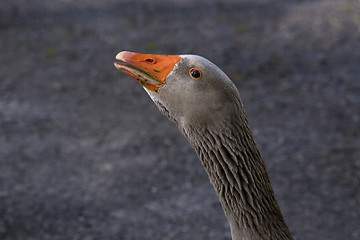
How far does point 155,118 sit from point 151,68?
4452 millimetres

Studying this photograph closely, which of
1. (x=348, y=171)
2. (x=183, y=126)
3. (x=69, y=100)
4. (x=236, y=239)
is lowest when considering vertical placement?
(x=236, y=239)

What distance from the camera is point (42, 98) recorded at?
7.94 m

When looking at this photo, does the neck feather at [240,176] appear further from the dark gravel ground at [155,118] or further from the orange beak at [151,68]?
the dark gravel ground at [155,118]

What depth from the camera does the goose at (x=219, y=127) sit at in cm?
276

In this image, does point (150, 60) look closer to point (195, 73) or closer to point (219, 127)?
point (195, 73)

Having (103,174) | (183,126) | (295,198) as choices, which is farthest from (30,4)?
(183,126)

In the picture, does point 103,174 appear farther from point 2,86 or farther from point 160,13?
point 160,13

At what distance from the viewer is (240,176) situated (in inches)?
115

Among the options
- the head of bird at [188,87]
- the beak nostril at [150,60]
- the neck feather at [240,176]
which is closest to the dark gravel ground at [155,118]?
the neck feather at [240,176]

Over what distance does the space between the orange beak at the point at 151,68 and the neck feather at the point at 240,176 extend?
1.24 ft

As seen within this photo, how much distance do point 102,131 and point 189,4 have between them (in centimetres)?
557

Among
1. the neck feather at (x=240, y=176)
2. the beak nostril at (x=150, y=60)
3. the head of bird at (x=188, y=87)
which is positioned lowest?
the neck feather at (x=240, y=176)

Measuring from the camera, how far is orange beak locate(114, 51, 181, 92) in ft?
9.43

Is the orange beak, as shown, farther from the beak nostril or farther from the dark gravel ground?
the dark gravel ground
